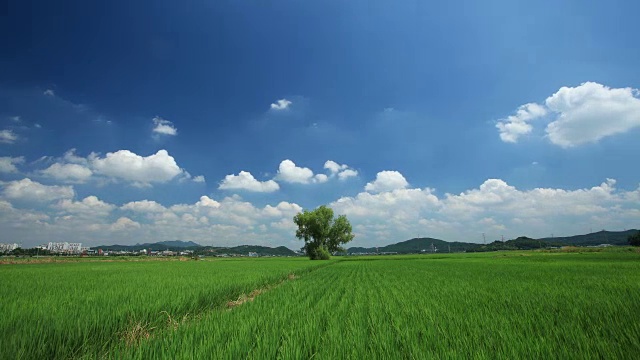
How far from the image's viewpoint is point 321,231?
69.6 meters

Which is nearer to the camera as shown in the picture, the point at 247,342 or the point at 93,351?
the point at 247,342

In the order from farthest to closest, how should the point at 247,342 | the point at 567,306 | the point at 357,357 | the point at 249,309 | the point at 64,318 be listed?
the point at 249,309, the point at 567,306, the point at 64,318, the point at 247,342, the point at 357,357

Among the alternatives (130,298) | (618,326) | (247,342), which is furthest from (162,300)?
(618,326)

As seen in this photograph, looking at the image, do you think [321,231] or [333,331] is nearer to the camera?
[333,331]

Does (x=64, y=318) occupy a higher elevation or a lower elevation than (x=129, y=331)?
higher

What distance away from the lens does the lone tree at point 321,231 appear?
67.2 metres

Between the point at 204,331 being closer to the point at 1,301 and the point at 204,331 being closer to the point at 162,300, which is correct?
the point at 162,300

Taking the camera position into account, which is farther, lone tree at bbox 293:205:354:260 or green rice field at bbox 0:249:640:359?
lone tree at bbox 293:205:354:260

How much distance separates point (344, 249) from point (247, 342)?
246ft

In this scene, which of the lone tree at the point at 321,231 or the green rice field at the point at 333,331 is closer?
the green rice field at the point at 333,331

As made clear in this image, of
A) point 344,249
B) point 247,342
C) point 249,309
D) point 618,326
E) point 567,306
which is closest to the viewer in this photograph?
point 247,342

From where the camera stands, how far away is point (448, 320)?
16.8 ft

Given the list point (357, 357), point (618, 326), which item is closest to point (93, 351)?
point (357, 357)

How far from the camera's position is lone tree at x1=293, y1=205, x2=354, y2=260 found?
220ft
